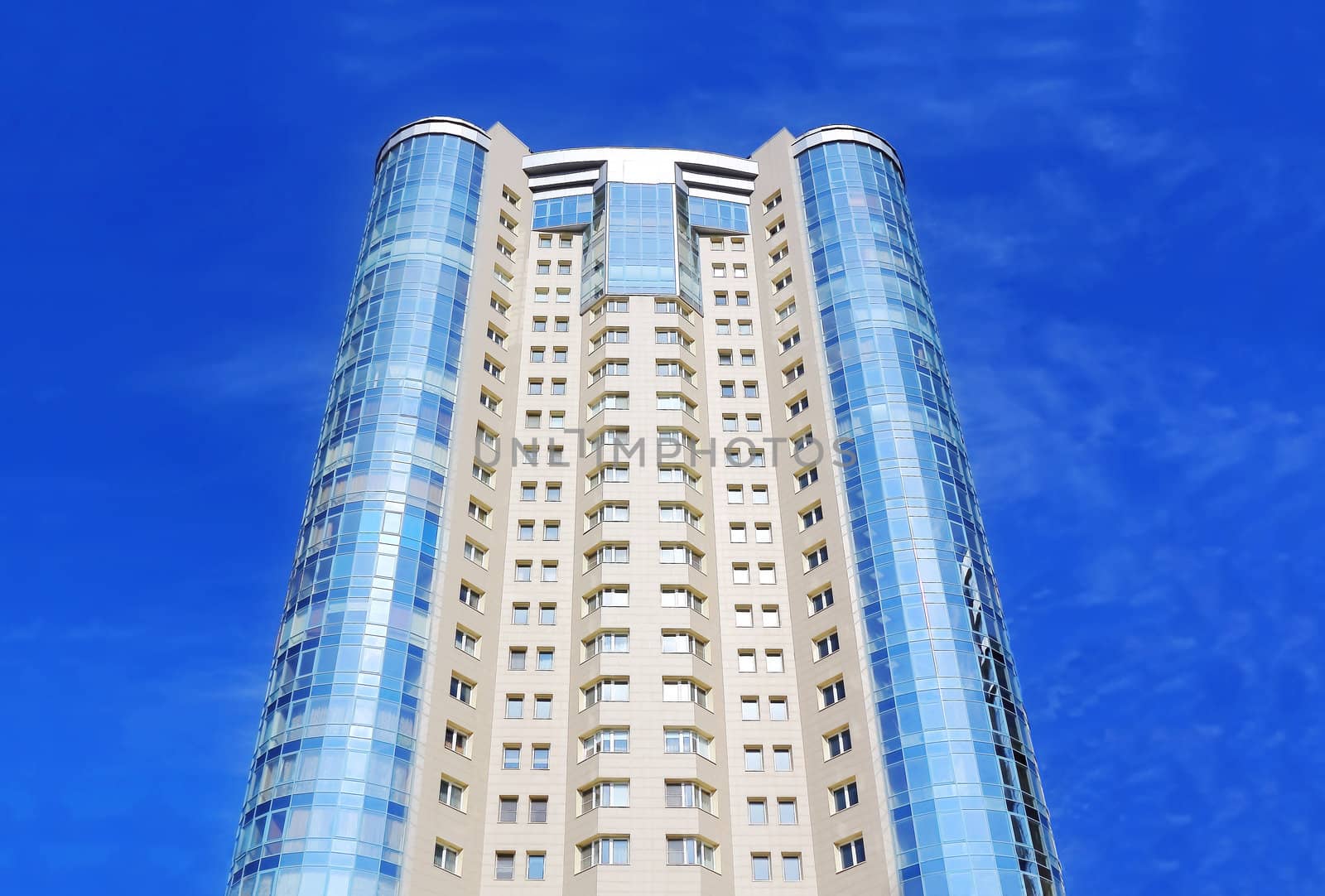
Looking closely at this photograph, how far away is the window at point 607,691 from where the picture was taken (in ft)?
205

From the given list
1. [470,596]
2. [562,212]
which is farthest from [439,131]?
[470,596]

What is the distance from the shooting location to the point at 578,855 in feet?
191

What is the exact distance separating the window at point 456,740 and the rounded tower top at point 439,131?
42.6 m

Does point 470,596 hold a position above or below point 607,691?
above

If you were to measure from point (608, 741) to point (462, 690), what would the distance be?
7.61m

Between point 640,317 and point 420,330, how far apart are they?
14.6 meters

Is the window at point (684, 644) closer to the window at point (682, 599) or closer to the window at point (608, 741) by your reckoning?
the window at point (682, 599)

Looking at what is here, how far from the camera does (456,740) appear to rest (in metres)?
60.8

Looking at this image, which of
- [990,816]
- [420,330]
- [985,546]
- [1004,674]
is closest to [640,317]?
[420,330]

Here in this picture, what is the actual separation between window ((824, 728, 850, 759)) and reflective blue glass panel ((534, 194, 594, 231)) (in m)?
41.2

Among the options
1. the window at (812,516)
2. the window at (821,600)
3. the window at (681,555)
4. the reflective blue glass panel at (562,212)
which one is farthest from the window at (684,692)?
the reflective blue glass panel at (562,212)

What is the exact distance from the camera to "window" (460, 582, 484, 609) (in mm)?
65562

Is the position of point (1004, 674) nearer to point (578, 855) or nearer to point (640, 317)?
point (578, 855)

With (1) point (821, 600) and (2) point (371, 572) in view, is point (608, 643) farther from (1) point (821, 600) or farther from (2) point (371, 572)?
(2) point (371, 572)
